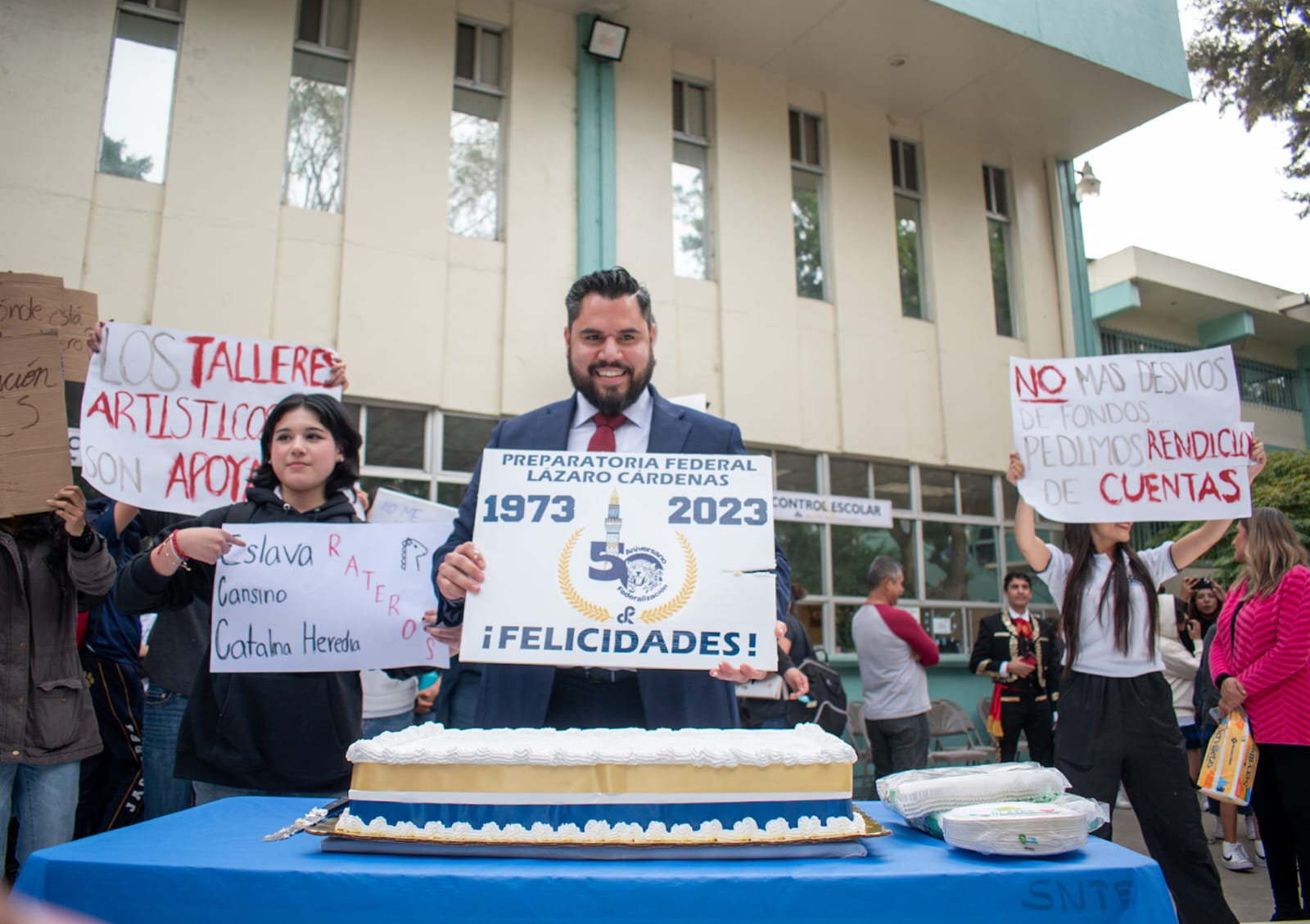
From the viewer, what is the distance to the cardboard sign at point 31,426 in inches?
120

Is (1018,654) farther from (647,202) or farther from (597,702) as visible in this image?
(597,702)

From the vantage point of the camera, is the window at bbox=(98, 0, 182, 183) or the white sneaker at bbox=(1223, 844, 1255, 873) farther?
the window at bbox=(98, 0, 182, 183)

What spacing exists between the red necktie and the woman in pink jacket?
11.7 feet

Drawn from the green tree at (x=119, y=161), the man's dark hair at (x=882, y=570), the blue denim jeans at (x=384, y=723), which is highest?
the green tree at (x=119, y=161)

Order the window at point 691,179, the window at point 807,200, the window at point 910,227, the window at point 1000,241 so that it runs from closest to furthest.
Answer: the window at point 691,179 < the window at point 807,200 < the window at point 910,227 < the window at point 1000,241

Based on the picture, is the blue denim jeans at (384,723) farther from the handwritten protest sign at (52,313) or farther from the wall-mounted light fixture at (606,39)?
the wall-mounted light fixture at (606,39)

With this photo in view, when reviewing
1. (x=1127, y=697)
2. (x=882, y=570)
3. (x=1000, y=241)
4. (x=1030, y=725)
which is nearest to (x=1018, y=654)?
(x=1030, y=725)

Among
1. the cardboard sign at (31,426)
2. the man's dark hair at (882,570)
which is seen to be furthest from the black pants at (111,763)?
the man's dark hair at (882,570)

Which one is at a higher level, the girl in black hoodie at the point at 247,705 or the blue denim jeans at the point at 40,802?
the girl in black hoodie at the point at 247,705

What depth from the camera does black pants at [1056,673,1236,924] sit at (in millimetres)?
3529

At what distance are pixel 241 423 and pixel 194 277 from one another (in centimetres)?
473

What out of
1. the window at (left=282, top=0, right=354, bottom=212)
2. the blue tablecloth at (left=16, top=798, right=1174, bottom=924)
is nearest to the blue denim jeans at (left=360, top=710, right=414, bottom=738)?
the blue tablecloth at (left=16, top=798, right=1174, bottom=924)

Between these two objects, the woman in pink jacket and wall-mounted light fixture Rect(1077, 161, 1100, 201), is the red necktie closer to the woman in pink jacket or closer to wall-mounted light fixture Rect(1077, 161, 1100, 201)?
the woman in pink jacket

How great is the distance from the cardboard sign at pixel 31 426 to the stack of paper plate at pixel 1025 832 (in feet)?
9.82
